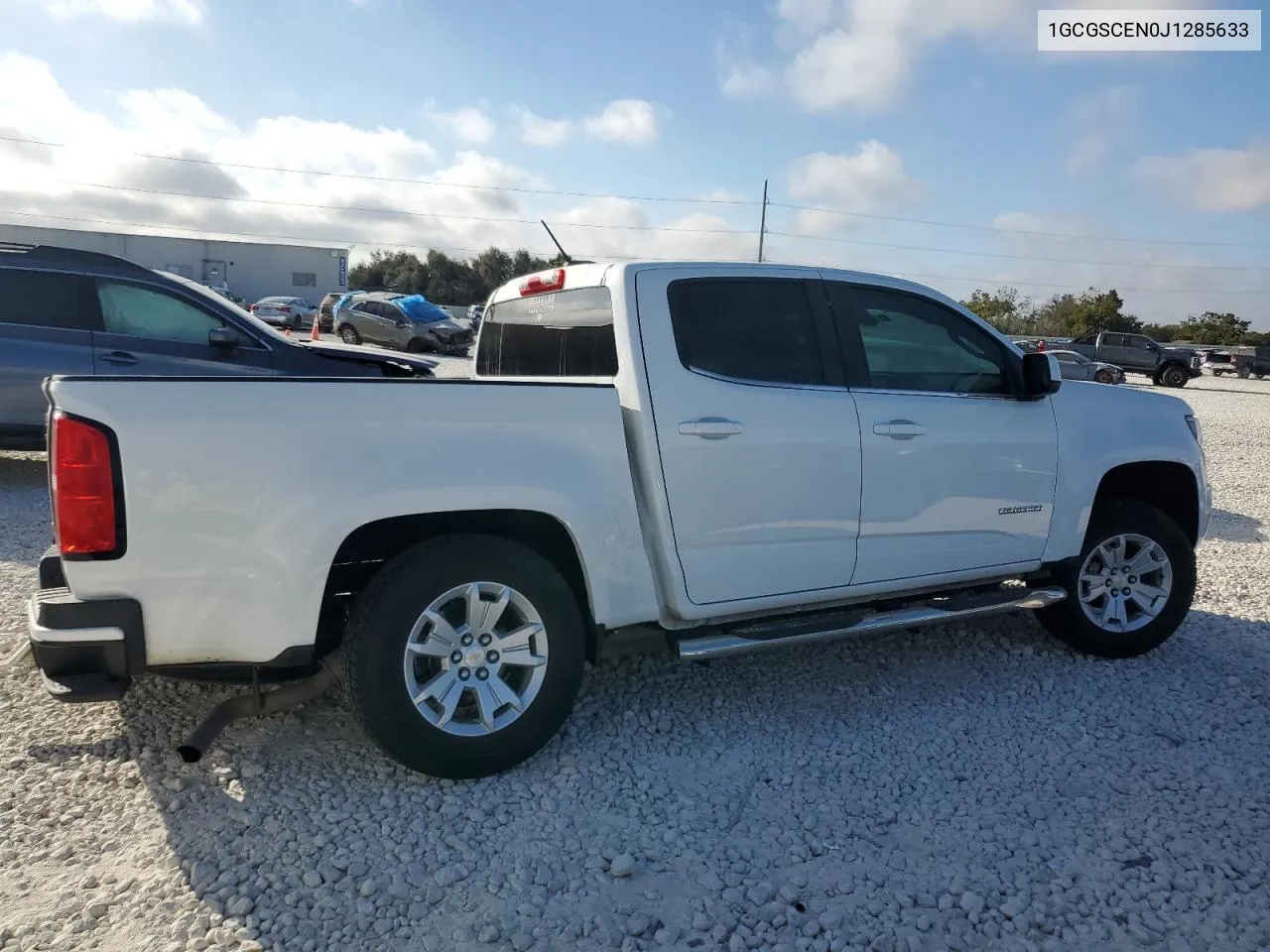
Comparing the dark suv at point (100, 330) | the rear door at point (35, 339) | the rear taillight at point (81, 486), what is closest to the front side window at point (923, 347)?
the rear taillight at point (81, 486)

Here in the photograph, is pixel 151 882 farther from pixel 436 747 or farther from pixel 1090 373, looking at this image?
pixel 1090 373

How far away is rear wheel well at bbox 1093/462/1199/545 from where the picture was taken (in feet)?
15.5

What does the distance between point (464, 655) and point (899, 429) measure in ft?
6.70

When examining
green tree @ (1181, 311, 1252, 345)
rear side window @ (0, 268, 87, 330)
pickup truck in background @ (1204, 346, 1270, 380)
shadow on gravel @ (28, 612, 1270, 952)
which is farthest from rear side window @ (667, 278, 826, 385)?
green tree @ (1181, 311, 1252, 345)

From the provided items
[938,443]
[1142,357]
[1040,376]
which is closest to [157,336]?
[938,443]

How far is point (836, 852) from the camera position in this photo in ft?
9.51

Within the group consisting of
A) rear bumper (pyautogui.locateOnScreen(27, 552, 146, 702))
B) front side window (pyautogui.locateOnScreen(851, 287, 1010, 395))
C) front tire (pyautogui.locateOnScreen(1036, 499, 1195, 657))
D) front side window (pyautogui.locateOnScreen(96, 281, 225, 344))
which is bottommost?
front tire (pyautogui.locateOnScreen(1036, 499, 1195, 657))

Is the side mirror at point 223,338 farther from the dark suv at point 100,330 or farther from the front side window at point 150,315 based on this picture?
the front side window at point 150,315

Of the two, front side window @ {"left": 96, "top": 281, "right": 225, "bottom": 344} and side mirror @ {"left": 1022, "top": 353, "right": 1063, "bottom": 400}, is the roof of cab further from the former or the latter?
front side window @ {"left": 96, "top": 281, "right": 225, "bottom": 344}

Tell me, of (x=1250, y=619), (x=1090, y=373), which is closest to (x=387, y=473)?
(x=1250, y=619)

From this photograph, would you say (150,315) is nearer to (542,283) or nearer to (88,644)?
(542,283)

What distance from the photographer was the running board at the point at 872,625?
346 cm

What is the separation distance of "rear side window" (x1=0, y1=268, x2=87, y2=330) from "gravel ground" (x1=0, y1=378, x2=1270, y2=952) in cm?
418

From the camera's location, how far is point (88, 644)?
8.89 ft
